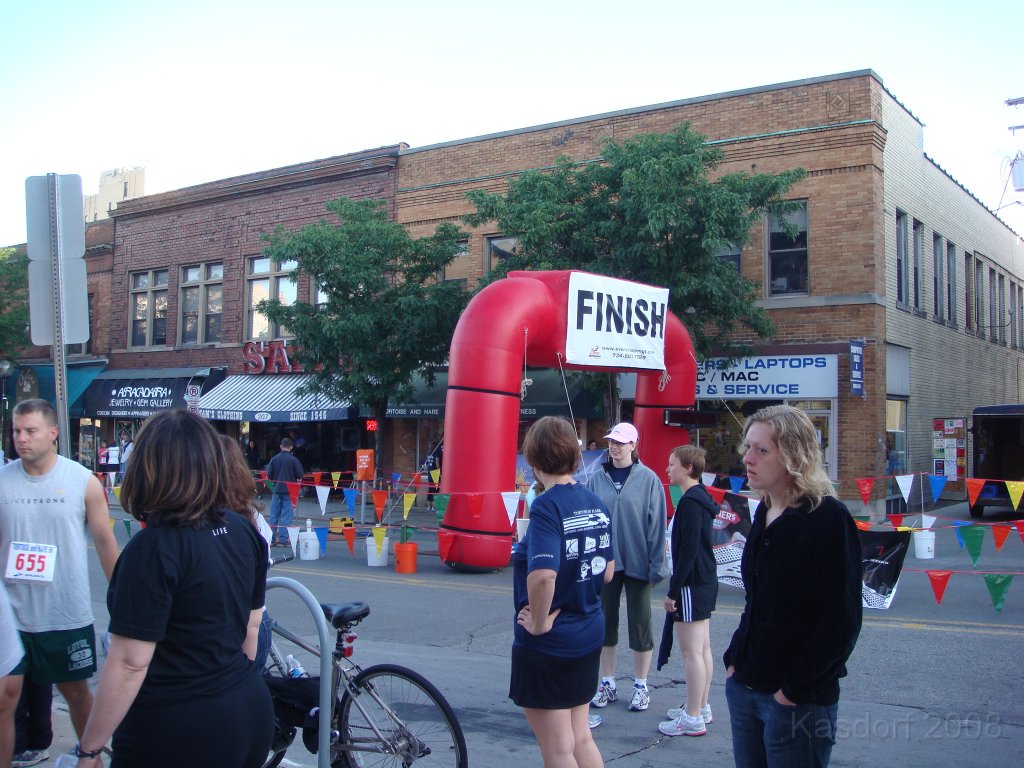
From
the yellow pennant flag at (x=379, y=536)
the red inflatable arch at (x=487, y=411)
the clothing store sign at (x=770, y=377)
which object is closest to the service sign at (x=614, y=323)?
the red inflatable arch at (x=487, y=411)

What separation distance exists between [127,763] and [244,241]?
24571 millimetres

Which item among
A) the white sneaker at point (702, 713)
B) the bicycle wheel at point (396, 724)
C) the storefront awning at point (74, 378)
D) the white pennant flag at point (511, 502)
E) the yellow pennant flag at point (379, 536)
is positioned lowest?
the white sneaker at point (702, 713)

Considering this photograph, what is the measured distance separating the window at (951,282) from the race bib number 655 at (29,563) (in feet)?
76.1

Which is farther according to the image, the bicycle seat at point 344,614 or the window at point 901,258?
the window at point 901,258

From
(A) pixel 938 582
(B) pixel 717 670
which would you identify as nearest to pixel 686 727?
(B) pixel 717 670

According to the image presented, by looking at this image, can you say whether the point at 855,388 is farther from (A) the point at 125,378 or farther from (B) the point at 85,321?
(A) the point at 125,378

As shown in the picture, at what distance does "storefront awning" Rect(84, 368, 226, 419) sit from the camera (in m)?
25.6

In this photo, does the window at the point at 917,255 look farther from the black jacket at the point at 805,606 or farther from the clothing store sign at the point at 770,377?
the black jacket at the point at 805,606

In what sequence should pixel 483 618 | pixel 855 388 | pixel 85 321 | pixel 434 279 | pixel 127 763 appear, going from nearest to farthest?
pixel 127 763, pixel 85 321, pixel 483 618, pixel 855 388, pixel 434 279

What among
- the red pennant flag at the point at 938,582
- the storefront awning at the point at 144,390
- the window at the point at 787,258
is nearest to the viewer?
the red pennant flag at the point at 938,582

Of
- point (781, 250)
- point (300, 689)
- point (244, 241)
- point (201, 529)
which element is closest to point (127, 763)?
point (201, 529)

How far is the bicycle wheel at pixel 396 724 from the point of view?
4.08 m

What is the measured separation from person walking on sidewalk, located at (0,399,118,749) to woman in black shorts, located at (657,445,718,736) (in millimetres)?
3113

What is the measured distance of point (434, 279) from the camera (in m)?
19.9
